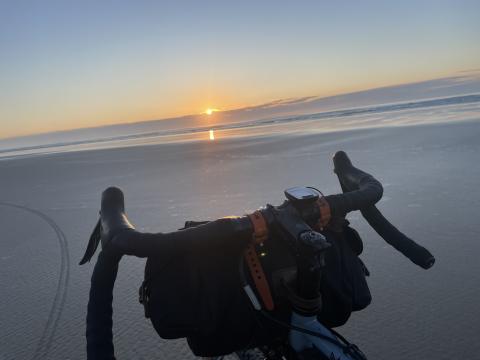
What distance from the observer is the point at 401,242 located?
5.35ft

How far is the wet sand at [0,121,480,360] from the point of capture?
275cm

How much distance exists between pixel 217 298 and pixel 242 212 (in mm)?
4356

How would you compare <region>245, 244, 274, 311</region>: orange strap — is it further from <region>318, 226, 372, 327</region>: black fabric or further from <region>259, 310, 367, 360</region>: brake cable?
<region>318, 226, 372, 327</region>: black fabric

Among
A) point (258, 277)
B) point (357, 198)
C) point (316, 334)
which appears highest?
point (357, 198)

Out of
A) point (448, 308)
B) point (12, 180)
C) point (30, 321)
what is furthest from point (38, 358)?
point (12, 180)

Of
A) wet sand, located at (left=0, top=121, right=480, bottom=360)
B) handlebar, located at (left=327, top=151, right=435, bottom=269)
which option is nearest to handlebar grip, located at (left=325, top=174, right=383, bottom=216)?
handlebar, located at (left=327, top=151, right=435, bottom=269)

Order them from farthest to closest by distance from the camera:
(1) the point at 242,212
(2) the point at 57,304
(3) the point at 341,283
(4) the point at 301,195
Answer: (1) the point at 242,212
(2) the point at 57,304
(3) the point at 341,283
(4) the point at 301,195

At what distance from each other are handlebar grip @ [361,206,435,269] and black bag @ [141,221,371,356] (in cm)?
30

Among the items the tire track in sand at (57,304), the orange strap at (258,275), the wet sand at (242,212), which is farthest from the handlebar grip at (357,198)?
the tire track in sand at (57,304)

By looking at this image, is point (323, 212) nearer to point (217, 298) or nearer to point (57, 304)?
point (217, 298)

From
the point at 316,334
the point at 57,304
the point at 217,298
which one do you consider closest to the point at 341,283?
the point at 316,334

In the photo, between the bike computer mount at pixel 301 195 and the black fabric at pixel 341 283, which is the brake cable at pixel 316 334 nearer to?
the black fabric at pixel 341 283

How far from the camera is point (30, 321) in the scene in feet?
10.6

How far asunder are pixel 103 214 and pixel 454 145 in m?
9.36
